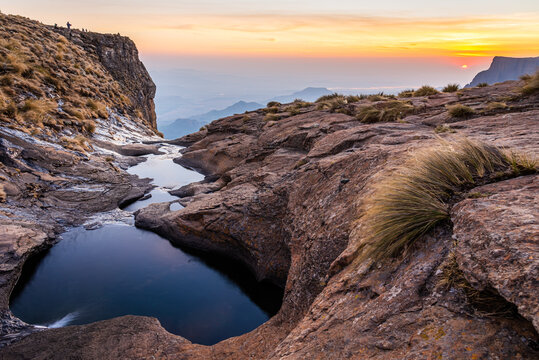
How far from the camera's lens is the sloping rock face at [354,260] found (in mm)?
2787

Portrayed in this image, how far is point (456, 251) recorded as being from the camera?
334 centimetres

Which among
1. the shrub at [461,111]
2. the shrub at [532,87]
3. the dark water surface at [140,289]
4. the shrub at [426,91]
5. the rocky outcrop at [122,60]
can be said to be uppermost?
the rocky outcrop at [122,60]

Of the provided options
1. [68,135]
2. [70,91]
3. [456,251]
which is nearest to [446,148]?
[456,251]

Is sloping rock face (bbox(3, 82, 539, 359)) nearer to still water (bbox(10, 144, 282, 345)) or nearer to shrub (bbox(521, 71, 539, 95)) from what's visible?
shrub (bbox(521, 71, 539, 95))

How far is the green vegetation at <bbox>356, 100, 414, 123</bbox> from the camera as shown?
48.7 ft

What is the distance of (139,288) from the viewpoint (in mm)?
10984

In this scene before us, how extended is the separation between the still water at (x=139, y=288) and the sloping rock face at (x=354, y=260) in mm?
887

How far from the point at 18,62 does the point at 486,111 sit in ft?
104

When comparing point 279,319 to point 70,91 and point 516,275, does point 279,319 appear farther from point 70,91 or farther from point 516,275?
point 70,91

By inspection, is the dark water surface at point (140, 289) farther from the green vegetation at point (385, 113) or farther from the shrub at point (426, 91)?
the shrub at point (426, 91)

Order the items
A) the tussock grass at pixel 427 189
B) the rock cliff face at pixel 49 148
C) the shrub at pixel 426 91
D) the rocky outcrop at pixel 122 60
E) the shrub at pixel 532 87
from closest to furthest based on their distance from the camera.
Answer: the tussock grass at pixel 427 189, the rock cliff face at pixel 49 148, the shrub at pixel 532 87, the shrub at pixel 426 91, the rocky outcrop at pixel 122 60

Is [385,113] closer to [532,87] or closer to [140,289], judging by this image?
[532,87]

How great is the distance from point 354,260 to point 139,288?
30.1 ft

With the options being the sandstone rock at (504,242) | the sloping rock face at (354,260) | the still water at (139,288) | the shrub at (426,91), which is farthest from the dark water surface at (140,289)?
the shrub at (426,91)
